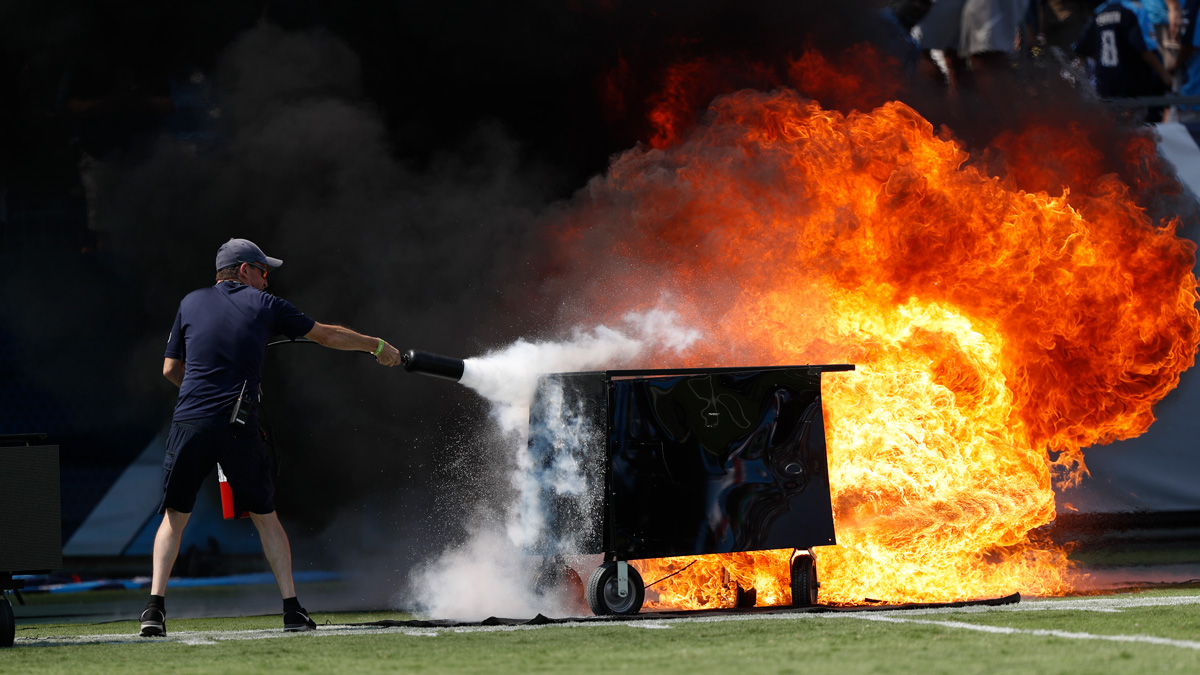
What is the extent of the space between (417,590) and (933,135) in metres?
4.35

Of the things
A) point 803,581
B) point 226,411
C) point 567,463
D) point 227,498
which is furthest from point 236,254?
point 803,581

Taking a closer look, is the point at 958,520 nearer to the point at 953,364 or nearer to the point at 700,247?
the point at 953,364

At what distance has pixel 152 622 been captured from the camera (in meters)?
6.22

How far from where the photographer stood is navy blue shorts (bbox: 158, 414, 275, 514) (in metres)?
6.22

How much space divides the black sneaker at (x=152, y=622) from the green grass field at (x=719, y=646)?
89mm

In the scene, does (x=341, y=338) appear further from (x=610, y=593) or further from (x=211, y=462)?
(x=610, y=593)

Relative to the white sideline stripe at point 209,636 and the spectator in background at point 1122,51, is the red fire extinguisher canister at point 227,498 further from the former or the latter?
the spectator in background at point 1122,51

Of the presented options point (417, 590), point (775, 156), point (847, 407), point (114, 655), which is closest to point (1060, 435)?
point (847, 407)

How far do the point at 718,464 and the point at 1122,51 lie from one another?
22.8ft

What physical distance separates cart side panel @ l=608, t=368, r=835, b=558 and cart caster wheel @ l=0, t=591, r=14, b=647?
8.88 feet

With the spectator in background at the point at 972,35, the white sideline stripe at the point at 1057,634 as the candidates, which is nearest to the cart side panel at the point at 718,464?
the white sideline stripe at the point at 1057,634

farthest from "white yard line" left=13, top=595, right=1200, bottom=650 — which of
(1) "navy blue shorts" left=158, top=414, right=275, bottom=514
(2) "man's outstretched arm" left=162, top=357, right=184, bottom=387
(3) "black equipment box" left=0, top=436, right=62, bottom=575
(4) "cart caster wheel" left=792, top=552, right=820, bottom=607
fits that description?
(2) "man's outstretched arm" left=162, top=357, right=184, bottom=387

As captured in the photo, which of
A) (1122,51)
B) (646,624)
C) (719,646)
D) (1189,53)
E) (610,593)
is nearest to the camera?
(719,646)

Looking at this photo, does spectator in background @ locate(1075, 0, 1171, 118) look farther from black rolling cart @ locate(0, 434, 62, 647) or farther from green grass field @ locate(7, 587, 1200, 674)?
black rolling cart @ locate(0, 434, 62, 647)
